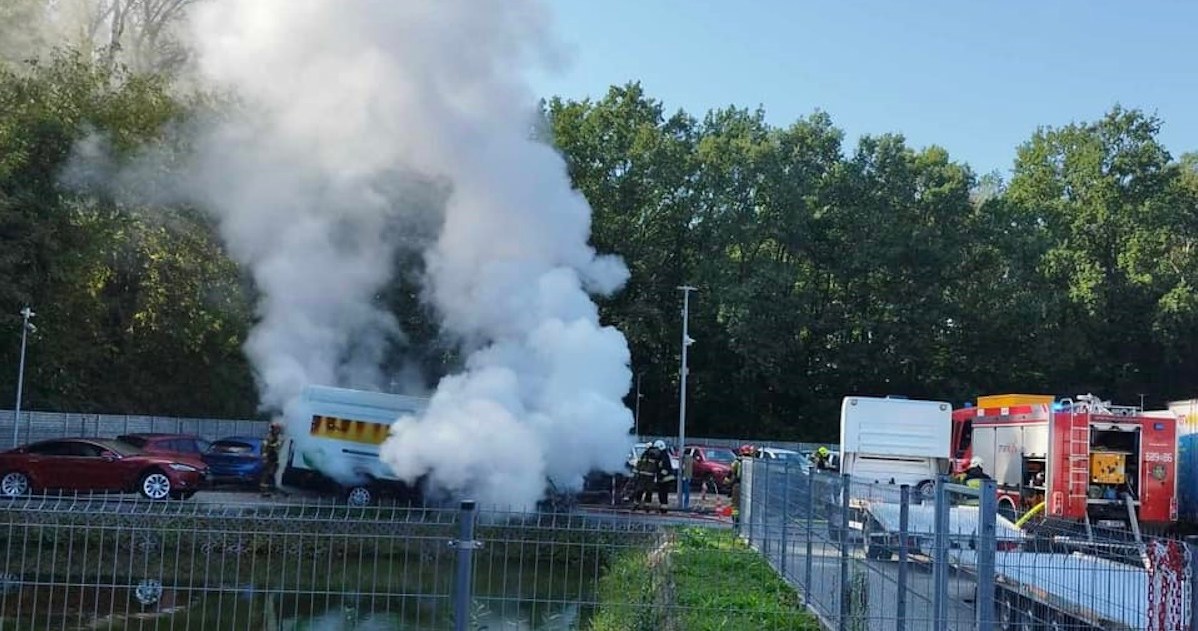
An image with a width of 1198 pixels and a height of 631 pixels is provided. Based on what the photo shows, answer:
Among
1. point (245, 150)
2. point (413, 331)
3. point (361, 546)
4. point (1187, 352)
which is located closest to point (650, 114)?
point (413, 331)

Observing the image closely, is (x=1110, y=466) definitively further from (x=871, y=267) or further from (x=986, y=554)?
(x=871, y=267)

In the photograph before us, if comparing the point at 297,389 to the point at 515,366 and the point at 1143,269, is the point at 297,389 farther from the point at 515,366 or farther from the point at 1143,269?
the point at 1143,269


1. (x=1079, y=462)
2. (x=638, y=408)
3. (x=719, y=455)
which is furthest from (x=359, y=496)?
(x=638, y=408)

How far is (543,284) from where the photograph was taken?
2558cm

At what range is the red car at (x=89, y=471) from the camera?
25.1 m

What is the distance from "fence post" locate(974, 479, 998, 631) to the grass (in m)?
2.81

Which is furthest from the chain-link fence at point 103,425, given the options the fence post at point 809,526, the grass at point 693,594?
the fence post at point 809,526

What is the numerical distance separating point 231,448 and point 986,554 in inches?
1027

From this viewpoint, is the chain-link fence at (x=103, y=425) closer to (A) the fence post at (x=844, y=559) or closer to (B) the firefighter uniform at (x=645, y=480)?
(B) the firefighter uniform at (x=645, y=480)

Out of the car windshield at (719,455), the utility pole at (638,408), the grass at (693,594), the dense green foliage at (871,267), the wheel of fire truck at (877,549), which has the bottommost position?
the grass at (693,594)

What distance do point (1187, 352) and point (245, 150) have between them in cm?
4372

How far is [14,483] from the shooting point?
25156 mm

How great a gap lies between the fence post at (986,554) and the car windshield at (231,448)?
25741 millimetres

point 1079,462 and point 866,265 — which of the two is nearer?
point 1079,462
